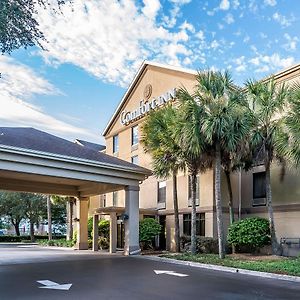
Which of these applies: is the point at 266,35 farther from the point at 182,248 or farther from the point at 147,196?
the point at 147,196

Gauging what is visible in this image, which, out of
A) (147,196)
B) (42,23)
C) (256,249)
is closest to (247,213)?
(256,249)

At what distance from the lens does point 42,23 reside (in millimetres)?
7699

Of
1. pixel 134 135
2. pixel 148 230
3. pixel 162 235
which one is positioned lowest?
pixel 162 235

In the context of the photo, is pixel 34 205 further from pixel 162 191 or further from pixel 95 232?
pixel 162 191

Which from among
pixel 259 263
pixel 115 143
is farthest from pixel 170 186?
pixel 259 263

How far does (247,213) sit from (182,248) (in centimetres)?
453

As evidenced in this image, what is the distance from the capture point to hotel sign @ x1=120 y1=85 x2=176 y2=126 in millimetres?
28786

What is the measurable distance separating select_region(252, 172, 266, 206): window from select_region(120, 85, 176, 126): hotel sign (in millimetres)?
7917

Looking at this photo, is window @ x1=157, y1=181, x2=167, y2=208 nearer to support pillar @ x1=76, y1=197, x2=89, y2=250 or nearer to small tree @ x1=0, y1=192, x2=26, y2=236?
support pillar @ x1=76, y1=197, x2=89, y2=250

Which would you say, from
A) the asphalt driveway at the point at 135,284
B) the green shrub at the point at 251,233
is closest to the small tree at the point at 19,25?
the asphalt driveway at the point at 135,284

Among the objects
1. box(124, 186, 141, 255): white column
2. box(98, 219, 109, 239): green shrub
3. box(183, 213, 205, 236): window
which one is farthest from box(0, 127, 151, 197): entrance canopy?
box(183, 213, 205, 236): window

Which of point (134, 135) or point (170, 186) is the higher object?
point (134, 135)

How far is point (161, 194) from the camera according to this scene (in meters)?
29.2

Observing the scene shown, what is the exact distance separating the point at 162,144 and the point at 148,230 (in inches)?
250
